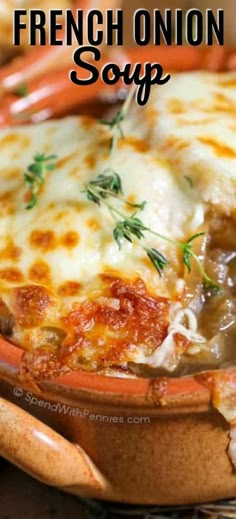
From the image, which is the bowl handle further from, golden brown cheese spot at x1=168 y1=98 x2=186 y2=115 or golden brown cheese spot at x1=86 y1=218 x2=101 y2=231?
golden brown cheese spot at x1=168 y1=98 x2=186 y2=115

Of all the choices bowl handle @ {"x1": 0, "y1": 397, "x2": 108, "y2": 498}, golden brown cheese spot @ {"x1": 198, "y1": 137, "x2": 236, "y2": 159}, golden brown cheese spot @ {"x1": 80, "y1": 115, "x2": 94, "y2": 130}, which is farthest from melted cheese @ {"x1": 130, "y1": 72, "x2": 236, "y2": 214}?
bowl handle @ {"x1": 0, "y1": 397, "x2": 108, "y2": 498}

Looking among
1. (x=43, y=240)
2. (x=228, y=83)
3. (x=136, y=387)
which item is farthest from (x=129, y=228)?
(x=228, y=83)

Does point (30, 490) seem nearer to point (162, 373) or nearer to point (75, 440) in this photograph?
point (75, 440)

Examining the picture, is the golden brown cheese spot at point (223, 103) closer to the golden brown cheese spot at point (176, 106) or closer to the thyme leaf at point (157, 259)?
the golden brown cheese spot at point (176, 106)

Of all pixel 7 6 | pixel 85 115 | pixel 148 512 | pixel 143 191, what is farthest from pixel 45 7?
pixel 148 512

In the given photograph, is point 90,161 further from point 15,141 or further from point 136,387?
point 136,387

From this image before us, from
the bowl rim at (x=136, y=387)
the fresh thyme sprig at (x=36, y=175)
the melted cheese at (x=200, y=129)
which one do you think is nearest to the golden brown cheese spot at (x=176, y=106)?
the melted cheese at (x=200, y=129)
